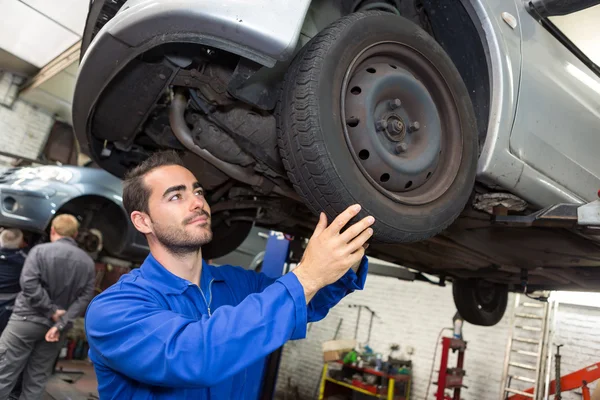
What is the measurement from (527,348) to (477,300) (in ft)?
7.79

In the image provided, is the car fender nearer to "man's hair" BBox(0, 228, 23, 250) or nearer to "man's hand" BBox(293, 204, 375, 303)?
"man's hand" BBox(293, 204, 375, 303)

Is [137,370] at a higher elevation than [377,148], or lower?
lower

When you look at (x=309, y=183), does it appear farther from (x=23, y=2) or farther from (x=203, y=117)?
(x=23, y=2)

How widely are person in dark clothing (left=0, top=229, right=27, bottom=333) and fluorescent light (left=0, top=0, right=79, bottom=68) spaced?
101 inches

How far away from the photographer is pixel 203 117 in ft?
5.34

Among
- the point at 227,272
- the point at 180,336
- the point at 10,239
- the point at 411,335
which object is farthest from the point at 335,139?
the point at 411,335

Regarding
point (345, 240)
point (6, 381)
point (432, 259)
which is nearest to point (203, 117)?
point (345, 240)

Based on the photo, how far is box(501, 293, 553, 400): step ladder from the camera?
189 inches

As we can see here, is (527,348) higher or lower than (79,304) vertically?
higher

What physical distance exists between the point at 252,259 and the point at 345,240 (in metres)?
4.22

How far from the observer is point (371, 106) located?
3.97 ft

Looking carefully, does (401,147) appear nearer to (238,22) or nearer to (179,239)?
(238,22)

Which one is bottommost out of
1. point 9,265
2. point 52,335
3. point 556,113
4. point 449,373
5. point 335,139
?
point 52,335

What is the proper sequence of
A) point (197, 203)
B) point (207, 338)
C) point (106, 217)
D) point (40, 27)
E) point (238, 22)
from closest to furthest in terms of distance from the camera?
point (207, 338)
point (238, 22)
point (197, 203)
point (106, 217)
point (40, 27)
